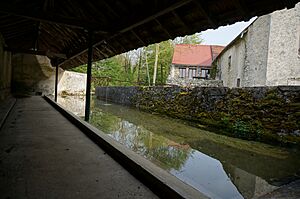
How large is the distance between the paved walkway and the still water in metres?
1.24

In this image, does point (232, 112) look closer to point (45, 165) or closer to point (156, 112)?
point (156, 112)

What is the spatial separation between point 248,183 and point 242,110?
3.61m

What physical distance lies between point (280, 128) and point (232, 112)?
4.90ft

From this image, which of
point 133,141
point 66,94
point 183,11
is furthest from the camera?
point 66,94

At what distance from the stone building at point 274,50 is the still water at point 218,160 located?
7.52 m

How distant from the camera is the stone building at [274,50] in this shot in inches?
450

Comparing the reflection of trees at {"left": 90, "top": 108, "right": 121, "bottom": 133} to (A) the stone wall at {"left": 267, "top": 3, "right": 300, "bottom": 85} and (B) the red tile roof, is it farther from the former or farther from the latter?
(B) the red tile roof

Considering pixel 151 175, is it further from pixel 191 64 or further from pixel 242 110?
pixel 191 64

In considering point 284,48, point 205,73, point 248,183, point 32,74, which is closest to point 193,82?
point 205,73

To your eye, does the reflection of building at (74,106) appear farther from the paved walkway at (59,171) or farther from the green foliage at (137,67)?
the green foliage at (137,67)

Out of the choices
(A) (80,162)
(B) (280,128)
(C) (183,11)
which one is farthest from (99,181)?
(B) (280,128)

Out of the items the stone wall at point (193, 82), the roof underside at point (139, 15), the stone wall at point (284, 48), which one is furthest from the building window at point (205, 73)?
the roof underside at point (139, 15)

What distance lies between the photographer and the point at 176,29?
13.2ft

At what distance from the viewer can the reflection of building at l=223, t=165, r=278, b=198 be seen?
9.40 ft
